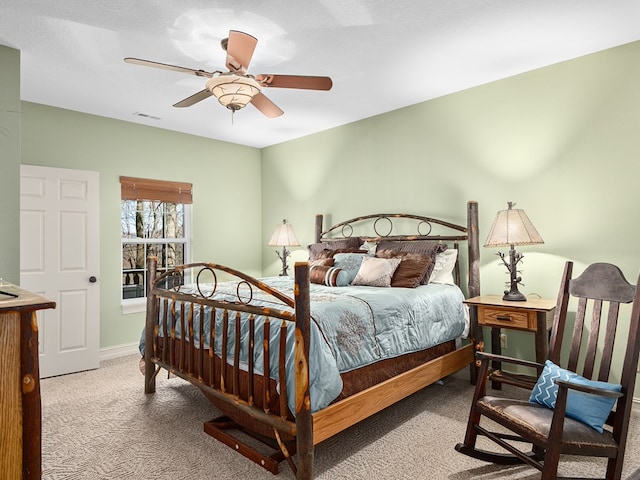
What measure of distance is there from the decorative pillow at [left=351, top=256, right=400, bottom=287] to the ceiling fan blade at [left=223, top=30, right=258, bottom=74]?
1859mm

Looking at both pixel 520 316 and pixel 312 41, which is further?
pixel 520 316

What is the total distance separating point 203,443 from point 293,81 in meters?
2.31

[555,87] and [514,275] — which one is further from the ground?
[555,87]

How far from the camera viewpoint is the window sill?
4574 millimetres

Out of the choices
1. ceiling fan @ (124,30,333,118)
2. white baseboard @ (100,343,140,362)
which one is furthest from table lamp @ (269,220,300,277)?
ceiling fan @ (124,30,333,118)

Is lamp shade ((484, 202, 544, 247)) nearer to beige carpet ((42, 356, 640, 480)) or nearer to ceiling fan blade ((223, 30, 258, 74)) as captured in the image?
beige carpet ((42, 356, 640, 480))

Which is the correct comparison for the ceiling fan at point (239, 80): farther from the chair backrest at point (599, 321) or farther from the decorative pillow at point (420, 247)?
the chair backrest at point (599, 321)

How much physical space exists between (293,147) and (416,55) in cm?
263

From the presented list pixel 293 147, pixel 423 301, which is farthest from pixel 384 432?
pixel 293 147

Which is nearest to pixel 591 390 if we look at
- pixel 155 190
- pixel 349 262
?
pixel 349 262

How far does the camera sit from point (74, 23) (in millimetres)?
2570

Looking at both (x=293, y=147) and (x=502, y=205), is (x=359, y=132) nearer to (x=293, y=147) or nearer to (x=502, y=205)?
(x=293, y=147)

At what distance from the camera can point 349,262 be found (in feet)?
12.5

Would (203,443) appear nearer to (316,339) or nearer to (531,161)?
(316,339)
